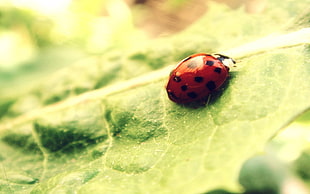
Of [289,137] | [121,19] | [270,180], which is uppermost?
[121,19]

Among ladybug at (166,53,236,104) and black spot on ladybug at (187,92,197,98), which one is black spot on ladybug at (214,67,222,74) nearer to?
ladybug at (166,53,236,104)

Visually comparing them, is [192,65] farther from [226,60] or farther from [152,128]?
[152,128]

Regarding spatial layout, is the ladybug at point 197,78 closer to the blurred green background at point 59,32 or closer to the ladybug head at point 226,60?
the ladybug head at point 226,60

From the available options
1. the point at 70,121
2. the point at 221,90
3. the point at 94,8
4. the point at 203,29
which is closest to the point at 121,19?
the point at 94,8

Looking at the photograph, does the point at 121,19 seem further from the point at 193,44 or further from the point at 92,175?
the point at 92,175

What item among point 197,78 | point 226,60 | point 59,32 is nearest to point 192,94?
point 197,78
